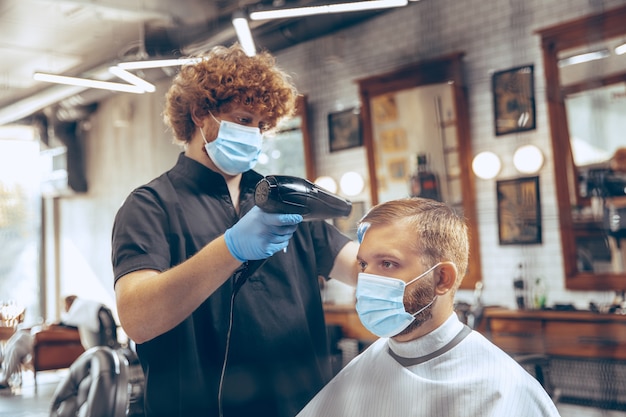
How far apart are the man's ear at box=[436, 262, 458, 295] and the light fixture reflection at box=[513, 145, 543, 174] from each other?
0.84 meters

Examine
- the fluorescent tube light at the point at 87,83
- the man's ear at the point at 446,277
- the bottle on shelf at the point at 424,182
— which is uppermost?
the fluorescent tube light at the point at 87,83

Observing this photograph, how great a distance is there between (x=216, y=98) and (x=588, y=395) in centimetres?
166

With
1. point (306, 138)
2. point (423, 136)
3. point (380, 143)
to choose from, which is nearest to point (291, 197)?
point (306, 138)

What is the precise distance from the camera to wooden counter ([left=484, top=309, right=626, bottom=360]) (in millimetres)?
1938

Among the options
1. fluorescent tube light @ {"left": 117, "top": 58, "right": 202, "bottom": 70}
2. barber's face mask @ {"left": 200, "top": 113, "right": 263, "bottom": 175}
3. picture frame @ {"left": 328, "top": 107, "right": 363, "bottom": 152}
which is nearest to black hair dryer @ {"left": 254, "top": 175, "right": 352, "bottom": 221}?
barber's face mask @ {"left": 200, "top": 113, "right": 263, "bottom": 175}

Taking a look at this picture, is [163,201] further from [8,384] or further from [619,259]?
[619,259]

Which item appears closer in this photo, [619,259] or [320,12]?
[320,12]

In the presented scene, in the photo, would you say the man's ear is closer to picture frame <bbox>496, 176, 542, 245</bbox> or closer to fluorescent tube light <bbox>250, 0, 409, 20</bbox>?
picture frame <bbox>496, 176, 542, 245</bbox>

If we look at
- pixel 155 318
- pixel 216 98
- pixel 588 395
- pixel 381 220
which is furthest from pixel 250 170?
pixel 588 395

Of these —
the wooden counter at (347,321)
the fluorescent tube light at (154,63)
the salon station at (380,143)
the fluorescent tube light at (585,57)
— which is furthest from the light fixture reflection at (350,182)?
the fluorescent tube light at (585,57)

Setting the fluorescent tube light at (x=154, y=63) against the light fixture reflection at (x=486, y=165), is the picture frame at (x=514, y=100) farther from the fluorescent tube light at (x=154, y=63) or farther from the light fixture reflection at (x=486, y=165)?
the fluorescent tube light at (x=154, y=63)

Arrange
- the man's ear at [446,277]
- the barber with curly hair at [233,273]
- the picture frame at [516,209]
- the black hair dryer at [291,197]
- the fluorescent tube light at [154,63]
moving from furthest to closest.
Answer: the picture frame at [516,209] < the fluorescent tube light at [154,63] < the man's ear at [446,277] < the barber with curly hair at [233,273] < the black hair dryer at [291,197]

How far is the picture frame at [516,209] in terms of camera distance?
189 centimetres

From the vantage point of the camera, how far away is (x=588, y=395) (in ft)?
6.69
